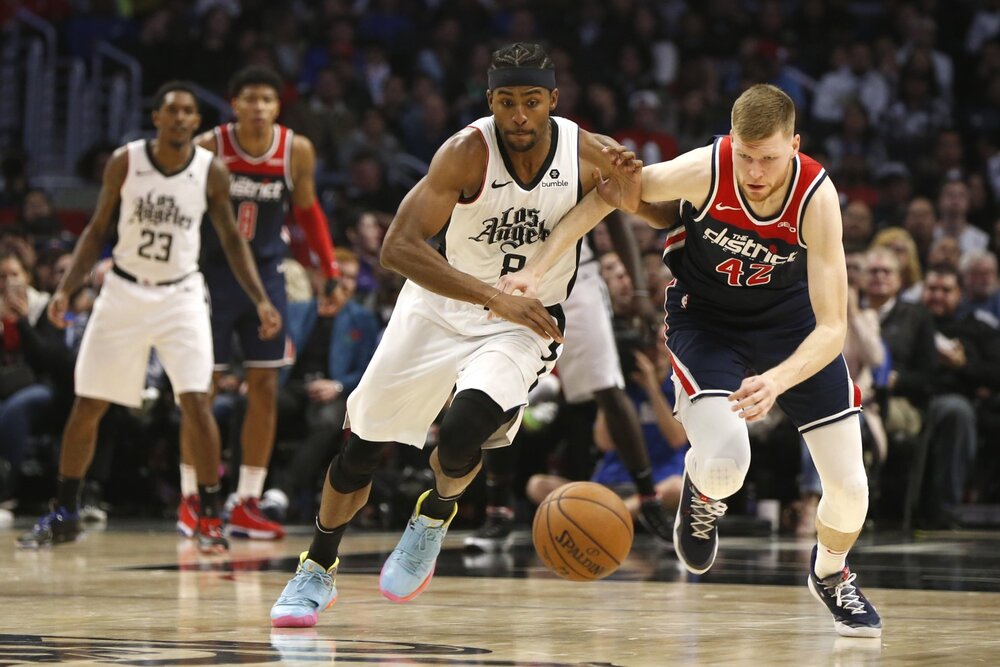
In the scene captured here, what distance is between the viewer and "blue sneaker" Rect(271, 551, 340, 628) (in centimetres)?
479

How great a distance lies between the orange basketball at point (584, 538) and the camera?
18.0 feet

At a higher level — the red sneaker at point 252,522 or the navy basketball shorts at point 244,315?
the navy basketball shorts at point 244,315

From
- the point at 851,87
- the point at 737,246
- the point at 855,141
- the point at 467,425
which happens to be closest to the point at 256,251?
the point at 467,425

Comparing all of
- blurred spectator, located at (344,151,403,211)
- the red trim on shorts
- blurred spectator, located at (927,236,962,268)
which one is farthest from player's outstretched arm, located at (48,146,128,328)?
blurred spectator, located at (927,236,962,268)

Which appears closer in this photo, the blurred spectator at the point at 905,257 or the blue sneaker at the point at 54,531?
the blue sneaker at the point at 54,531

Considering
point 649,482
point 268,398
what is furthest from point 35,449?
point 649,482

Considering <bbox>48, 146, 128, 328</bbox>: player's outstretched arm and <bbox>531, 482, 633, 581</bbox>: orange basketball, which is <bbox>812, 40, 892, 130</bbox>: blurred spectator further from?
<bbox>531, 482, 633, 581</bbox>: orange basketball

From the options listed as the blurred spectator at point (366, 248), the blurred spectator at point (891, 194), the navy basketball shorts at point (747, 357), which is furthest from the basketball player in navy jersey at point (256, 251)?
the blurred spectator at point (891, 194)

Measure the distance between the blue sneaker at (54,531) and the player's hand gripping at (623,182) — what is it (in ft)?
14.0

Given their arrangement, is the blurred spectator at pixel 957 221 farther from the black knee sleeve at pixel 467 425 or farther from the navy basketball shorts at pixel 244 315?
the black knee sleeve at pixel 467 425

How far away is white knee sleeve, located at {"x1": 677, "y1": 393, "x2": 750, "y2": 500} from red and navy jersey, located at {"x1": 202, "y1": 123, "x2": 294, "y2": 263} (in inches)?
169

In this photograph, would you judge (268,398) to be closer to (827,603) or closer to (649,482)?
(649,482)

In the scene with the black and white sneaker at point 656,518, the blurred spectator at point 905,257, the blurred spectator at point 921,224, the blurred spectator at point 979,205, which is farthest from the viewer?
the blurred spectator at point 979,205

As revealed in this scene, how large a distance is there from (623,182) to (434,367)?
2.87ft
